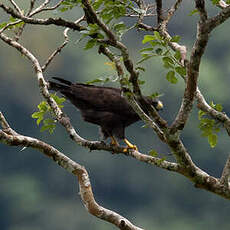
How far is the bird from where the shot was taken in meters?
6.01

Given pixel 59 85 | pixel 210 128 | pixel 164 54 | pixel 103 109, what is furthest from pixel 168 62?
pixel 103 109

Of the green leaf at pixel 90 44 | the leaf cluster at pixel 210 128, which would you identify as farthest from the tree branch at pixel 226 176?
the green leaf at pixel 90 44

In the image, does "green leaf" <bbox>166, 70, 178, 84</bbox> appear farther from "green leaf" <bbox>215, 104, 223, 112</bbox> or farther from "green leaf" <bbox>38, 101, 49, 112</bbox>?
"green leaf" <bbox>38, 101, 49, 112</bbox>

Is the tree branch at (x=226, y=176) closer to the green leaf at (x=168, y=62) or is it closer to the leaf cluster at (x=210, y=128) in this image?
the leaf cluster at (x=210, y=128)

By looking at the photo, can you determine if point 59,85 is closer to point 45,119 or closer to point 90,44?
point 45,119

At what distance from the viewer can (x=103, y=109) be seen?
6156mm

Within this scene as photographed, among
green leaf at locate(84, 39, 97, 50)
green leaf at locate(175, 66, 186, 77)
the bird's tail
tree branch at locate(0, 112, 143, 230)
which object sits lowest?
tree branch at locate(0, 112, 143, 230)

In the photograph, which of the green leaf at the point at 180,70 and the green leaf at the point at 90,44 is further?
the green leaf at the point at 180,70

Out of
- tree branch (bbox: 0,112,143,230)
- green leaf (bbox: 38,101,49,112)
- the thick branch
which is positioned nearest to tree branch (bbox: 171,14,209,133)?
the thick branch

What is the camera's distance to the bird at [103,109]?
19.7 ft

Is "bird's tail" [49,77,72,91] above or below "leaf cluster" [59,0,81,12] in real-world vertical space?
below

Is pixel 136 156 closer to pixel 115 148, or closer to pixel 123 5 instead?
pixel 115 148

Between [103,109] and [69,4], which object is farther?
[103,109]

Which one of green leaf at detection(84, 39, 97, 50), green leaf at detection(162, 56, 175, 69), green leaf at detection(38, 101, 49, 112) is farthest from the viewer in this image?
green leaf at detection(38, 101, 49, 112)
